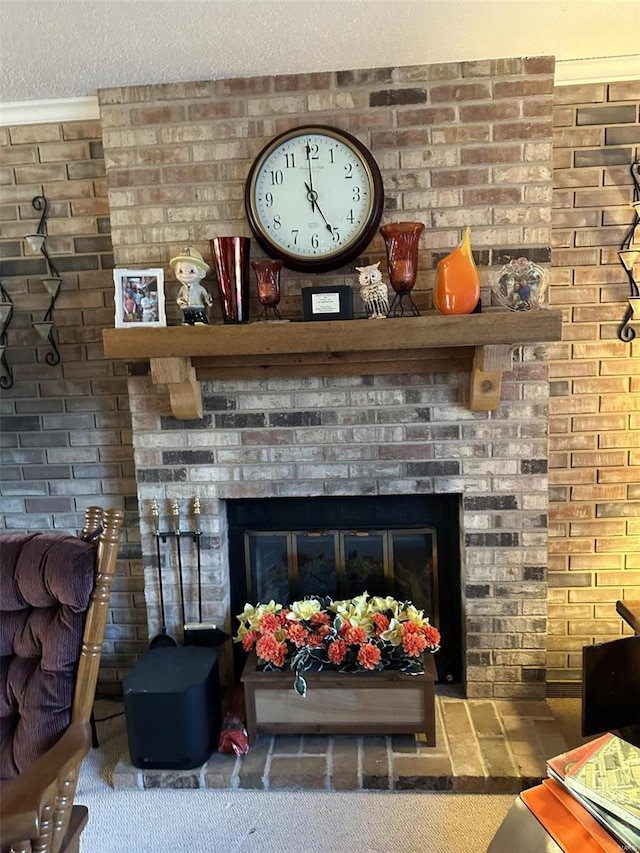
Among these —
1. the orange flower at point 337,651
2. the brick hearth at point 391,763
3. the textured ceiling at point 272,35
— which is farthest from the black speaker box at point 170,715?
the textured ceiling at point 272,35

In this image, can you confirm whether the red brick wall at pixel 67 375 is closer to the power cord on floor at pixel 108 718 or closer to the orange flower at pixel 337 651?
the power cord on floor at pixel 108 718

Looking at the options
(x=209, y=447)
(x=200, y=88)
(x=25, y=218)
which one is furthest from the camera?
(x=25, y=218)

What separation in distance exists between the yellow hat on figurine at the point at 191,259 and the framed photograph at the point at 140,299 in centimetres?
8

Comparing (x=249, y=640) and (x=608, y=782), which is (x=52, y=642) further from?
(x=608, y=782)

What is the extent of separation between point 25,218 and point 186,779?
2093mm

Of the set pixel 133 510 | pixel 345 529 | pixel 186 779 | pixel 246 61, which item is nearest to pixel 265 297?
pixel 246 61

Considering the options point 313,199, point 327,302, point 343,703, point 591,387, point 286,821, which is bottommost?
point 286,821

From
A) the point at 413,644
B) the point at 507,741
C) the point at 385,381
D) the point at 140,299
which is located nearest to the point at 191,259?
the point at 140,299

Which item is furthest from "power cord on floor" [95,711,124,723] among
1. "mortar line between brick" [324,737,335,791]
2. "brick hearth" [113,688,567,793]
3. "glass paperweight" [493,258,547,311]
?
"glass paperweight" [493,258,547,311]

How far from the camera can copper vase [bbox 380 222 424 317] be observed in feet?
6.26

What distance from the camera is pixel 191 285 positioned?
2.03 metres

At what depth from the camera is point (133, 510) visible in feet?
8.23

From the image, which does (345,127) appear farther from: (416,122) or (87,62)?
(87,62)

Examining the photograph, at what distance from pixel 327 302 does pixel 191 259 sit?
0.46 meters
